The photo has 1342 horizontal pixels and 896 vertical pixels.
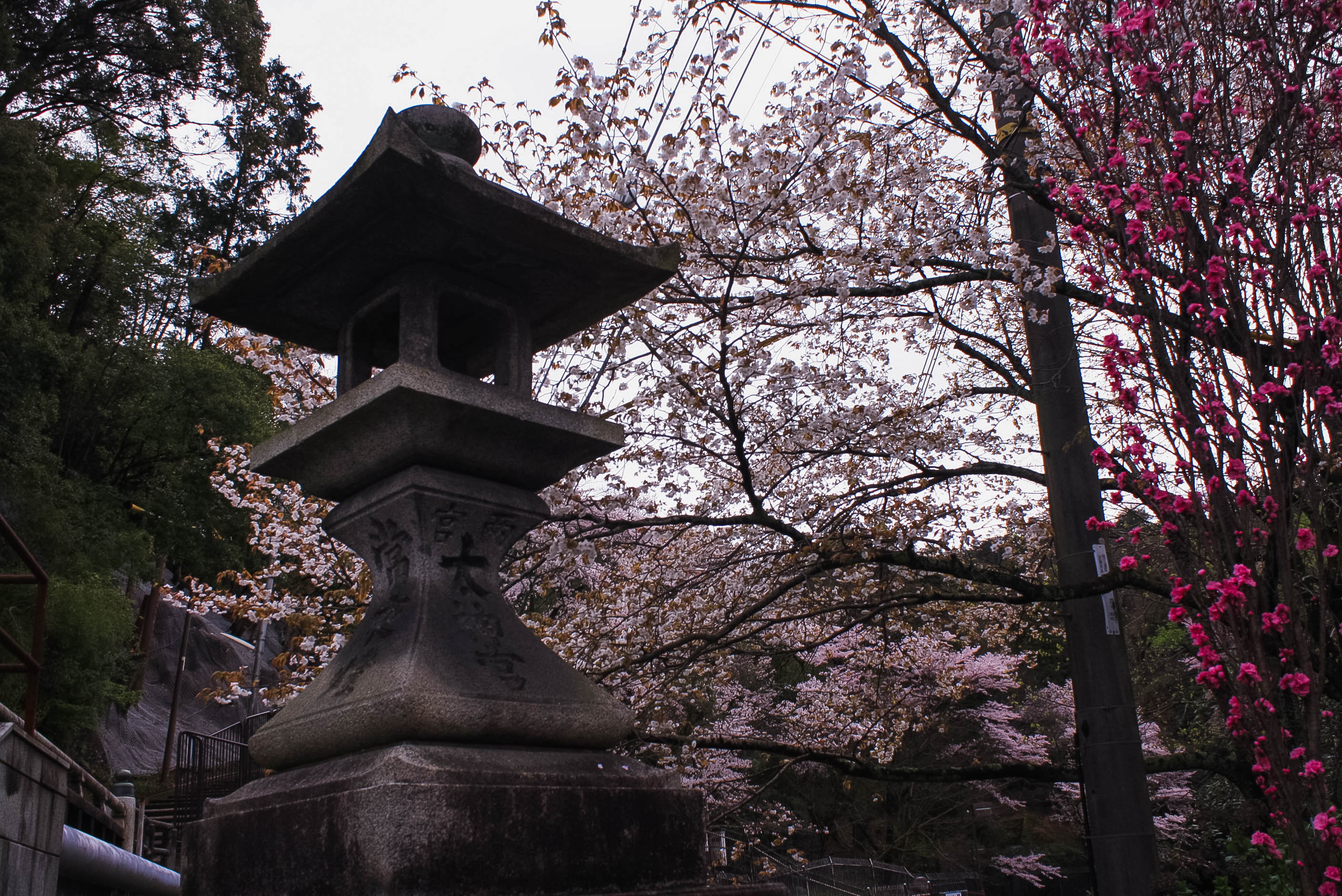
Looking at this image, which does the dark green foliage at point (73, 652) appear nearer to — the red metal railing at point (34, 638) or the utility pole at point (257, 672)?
the utility pole at point (257, 672)

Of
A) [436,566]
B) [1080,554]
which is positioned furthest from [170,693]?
[436,566]

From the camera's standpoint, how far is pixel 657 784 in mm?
3246

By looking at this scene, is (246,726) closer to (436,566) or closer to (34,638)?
(34,638)

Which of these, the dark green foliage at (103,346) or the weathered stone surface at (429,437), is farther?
the dark green foliage at (103,346)

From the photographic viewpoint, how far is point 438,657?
316cm

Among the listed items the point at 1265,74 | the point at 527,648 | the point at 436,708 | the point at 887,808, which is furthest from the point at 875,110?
the point at 887,808

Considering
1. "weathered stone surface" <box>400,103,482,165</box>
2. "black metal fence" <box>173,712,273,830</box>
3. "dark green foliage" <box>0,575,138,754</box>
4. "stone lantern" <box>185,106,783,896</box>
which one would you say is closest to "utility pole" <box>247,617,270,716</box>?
"black metal fence" <box>173,712,273,830</box>

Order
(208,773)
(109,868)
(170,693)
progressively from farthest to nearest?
1. (170,693)
2. (208,773)
3. (109,868)

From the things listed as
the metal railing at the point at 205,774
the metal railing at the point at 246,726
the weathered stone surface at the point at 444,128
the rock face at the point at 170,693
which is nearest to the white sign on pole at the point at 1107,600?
the weathered stone surface at the point at 444,128

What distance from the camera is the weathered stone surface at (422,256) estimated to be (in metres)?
3.25

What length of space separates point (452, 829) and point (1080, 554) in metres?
5.00

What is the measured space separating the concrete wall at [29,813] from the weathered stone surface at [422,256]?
10.4 ft

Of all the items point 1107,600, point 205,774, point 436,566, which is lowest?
point 205,774

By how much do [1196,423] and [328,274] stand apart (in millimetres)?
Result: 3332
